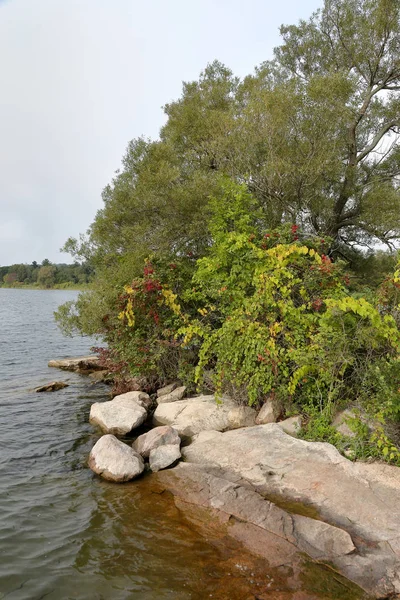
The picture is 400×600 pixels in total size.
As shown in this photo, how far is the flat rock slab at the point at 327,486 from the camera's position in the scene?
532cm

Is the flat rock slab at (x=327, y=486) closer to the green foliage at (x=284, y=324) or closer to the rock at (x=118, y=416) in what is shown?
the green foliage at (x=284, y=324)

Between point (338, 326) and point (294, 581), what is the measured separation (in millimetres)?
5041

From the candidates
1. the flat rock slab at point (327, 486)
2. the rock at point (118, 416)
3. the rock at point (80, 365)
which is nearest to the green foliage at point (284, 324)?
the flat rock slab at point (327, 486)

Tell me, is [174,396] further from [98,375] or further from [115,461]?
[98,375]

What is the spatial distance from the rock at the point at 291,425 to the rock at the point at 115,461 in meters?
3.22

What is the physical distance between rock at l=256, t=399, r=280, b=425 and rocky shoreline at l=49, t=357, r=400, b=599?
0.12 feet

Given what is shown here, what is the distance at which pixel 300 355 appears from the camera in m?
8.80

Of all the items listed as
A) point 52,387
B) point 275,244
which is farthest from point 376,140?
point 52,387

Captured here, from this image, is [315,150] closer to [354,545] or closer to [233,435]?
[233,435]

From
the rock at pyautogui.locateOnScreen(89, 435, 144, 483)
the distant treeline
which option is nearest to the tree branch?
the rock at pyautogui.locateOnScreen(89, 435, 144, 483)

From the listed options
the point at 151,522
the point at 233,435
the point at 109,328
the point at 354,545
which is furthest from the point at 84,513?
the point at 109,328

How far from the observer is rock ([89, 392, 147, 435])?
10648 millimetres

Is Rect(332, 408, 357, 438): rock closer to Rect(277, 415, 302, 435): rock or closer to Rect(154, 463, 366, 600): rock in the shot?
Rect(277, 415, 302, 435): rock

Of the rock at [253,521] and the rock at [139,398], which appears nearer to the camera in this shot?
the rock at [253,521]
